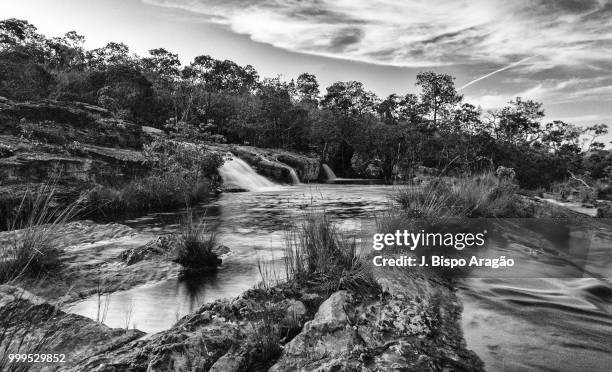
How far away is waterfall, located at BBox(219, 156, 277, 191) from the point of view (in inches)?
723

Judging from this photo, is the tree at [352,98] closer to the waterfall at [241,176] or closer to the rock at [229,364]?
the waterfall at [241,176]

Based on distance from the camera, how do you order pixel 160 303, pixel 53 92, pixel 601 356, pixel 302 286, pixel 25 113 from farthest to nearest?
pixel 53 92, pixel 25 113, pixel 160 303, pixel 302 286, pixel 601 356

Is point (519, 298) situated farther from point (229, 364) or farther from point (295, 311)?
point (229, 364)

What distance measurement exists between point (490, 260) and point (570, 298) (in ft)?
4.49

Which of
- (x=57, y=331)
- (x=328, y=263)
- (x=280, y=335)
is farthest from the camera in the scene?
(x=328, y=263)

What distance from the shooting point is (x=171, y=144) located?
44.5ft

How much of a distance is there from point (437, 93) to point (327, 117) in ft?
59.5

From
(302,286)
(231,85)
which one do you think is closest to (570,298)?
(302,286)

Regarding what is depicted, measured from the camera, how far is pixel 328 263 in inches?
151

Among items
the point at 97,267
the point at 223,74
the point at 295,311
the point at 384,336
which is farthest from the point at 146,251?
the point at 223,74

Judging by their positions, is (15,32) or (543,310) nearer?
(543,310)

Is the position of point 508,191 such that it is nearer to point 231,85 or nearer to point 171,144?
point 171,144

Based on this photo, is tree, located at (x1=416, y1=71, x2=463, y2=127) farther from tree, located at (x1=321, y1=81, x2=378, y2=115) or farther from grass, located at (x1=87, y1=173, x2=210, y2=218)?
grass, located at (x1=87, y1=173, x2=210, y2=218)

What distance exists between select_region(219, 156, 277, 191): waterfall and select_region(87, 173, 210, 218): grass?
553 cm
